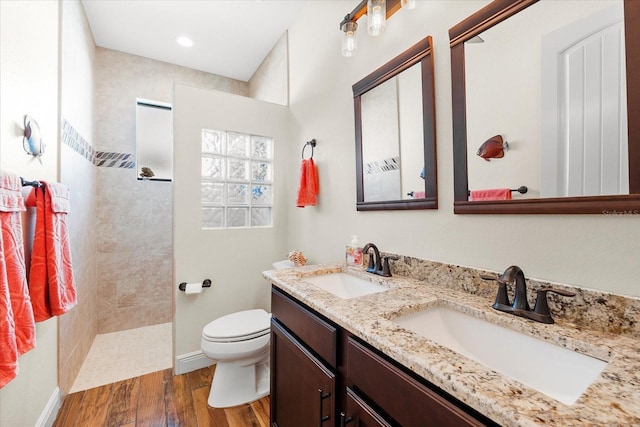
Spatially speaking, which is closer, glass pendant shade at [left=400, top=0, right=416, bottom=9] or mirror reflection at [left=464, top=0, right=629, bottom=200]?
mirror reflection at [left=464, top=0, right=629, bottom=200]

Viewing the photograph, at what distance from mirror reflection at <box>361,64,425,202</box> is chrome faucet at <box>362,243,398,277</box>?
286 millimetres

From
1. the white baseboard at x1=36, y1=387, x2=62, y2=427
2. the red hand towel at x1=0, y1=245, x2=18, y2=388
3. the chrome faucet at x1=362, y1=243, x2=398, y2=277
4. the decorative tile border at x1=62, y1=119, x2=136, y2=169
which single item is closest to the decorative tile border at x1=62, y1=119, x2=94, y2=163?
the decorative tile border at x1=62, y1=119, x2=136, y2=169

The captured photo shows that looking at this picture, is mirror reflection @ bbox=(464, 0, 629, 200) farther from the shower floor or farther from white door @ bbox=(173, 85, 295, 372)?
the shower floor

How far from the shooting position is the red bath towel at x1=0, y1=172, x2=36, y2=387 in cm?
82

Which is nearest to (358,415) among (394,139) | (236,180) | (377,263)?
(377,263)

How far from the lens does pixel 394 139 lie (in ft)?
4.52

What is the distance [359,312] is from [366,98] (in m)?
1.19

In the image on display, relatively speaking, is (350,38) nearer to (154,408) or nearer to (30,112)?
(30,112)

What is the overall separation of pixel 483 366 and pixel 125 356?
2.74 meters

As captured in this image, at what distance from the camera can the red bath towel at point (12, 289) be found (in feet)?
2.69

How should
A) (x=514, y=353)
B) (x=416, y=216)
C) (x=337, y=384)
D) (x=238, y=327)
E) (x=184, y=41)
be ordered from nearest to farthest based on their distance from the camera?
(x=514, y=353) < (x=337, y=384) < (x=416, y=216) < (x=238, y=327) < (x=184, y=41)

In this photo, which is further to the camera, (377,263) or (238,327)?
(238,327)

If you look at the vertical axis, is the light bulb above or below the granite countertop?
above

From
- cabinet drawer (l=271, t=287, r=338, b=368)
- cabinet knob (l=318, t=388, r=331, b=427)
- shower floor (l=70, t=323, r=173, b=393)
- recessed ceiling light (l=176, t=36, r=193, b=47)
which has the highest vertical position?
recessed ceiling light (l=176, t=36, r=193, b=47)
